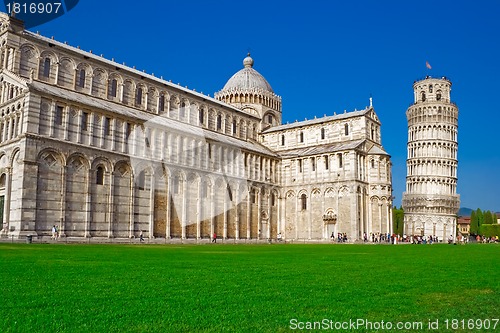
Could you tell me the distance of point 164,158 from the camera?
43.3 metres

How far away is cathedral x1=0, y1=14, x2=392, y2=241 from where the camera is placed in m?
35.2

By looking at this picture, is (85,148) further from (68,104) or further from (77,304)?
(77,304)

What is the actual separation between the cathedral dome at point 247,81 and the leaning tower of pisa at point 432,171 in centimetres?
3189

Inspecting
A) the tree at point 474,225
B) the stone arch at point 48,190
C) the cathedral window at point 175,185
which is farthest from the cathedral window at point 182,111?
the tree at point 474,225

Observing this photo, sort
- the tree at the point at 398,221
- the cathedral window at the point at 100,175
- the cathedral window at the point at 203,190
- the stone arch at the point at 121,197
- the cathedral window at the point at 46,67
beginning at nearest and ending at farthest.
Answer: the cathedral window at the point at 100,175, the stone arch at the point at 121,197, the cathedral window at the point at 46,67, the cathedral window at the point at 203,190, the tree at the point at 398,221

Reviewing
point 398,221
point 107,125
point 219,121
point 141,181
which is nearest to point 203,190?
point 141,181

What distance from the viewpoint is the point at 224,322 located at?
586cm

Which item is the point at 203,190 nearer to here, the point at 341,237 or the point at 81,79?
the point at 81,79

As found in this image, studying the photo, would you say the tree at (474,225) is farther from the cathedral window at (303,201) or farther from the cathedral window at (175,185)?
the cathedral window at (175,185)

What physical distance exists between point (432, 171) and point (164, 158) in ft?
185

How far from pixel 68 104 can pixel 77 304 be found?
33303 mm

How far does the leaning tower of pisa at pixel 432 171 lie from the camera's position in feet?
270

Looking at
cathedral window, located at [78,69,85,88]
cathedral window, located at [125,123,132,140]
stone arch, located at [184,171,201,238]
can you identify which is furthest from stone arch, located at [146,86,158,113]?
stone arch, located at [184,171,201,238]

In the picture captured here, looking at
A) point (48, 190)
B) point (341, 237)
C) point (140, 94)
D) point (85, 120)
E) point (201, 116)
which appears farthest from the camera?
point (201, 116)
